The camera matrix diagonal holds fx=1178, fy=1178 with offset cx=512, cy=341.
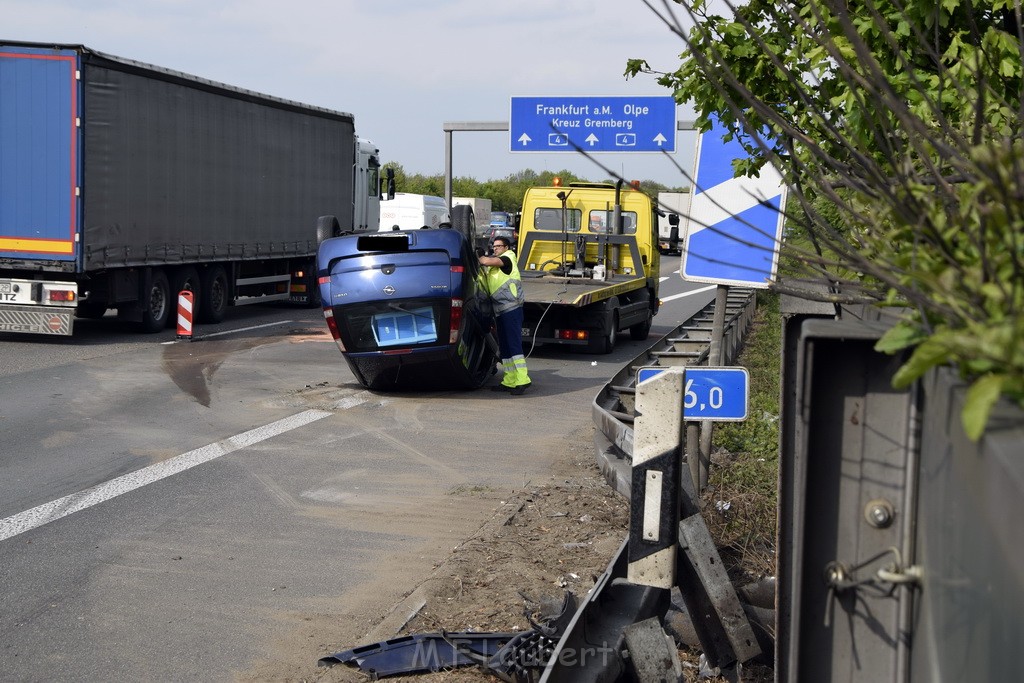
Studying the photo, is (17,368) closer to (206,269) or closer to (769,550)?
(206,269)

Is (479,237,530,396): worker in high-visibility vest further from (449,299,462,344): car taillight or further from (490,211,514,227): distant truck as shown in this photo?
(490,211,514,227): distant truck

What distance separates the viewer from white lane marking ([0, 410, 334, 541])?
7.36 m

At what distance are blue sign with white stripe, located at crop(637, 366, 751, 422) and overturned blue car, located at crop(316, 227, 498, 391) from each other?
6.70 meters

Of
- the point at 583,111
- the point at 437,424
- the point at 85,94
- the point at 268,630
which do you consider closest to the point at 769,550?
the point at 268,630

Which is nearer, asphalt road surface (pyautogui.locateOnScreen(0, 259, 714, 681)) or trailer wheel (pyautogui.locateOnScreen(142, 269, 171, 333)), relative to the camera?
asphalt road surface (pyautogui.locateOnScreen(0, 259, 714, 681))

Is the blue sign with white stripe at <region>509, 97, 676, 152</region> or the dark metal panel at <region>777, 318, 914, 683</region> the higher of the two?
the blue sign with white stripe at <region>509, 97, 676, 152</region>

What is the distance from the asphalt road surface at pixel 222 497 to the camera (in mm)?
5547

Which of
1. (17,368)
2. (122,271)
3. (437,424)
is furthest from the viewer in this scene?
(122,271)

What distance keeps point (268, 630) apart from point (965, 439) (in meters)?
4.41

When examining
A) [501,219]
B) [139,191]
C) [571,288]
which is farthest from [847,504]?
[501,219]

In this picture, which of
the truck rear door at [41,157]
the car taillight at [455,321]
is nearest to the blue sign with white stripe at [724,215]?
the car taillight at [455,321]

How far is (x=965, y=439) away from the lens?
1.77 metres

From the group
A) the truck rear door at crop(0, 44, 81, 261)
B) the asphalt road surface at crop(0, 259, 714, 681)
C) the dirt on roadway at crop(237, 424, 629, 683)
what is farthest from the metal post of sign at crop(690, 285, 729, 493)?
the truck rear door at crop(0, 44, 81, 261)

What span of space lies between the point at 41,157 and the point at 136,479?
9497 mm
